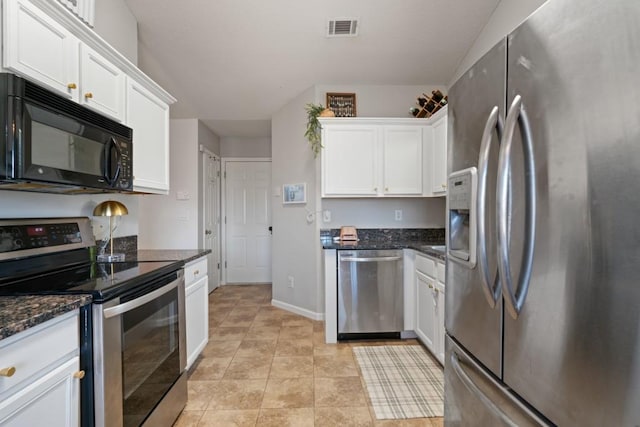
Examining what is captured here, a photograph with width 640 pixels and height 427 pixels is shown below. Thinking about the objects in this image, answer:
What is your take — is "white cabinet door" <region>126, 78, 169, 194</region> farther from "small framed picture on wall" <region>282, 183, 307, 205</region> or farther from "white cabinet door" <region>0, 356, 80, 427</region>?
"small framed picture on wall" <region>282, 183, 307, 205</region>

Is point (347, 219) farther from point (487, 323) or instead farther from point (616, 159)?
point (616, 159)

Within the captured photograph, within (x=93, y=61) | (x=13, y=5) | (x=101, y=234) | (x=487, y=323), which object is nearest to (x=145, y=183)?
(x=101, y=234)

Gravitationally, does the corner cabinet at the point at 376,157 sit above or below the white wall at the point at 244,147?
below

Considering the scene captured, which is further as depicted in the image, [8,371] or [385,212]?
[385,212]

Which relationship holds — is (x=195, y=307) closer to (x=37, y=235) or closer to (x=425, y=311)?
(x=37, y=235)

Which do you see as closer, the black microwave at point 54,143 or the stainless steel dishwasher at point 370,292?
the black microwave at point 54,143

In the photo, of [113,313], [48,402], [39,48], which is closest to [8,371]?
[48,402]

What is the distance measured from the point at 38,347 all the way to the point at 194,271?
49.4 inches

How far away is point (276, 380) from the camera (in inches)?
85.7

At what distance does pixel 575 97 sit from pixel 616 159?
0.53 ft

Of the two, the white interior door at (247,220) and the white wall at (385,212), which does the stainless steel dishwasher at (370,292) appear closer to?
the white wall at (385,212)

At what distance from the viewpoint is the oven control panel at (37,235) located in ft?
4.38

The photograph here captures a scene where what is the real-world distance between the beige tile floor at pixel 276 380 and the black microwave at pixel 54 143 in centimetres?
146

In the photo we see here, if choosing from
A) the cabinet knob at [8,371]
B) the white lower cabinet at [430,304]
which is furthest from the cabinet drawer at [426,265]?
the cabinet knob at [8,371]
